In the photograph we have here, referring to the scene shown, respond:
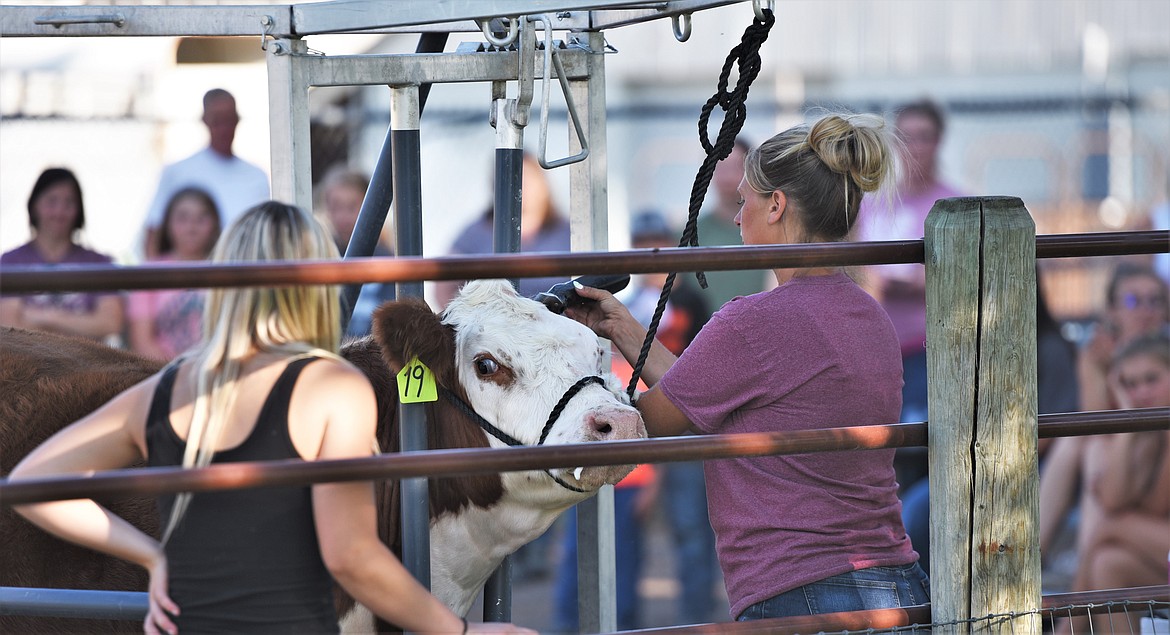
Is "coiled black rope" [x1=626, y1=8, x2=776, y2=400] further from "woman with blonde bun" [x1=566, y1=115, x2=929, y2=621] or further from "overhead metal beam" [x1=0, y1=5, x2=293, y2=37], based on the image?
"overhead metal beam" [x1=0, y1=5, x2=293, y2=37]

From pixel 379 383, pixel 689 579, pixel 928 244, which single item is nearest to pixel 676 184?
pixel 689 579

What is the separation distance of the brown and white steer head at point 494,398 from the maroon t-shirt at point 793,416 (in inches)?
11.5

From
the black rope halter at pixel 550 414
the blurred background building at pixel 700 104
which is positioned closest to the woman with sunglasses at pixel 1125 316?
the blurred background building at pixel 700 104

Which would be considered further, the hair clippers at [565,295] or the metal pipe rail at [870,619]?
the hair clippers at [565,295]

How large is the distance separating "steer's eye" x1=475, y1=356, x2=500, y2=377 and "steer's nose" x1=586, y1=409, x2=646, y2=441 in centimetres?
33

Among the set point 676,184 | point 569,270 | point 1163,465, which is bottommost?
point 1163,465

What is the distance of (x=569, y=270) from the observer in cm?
208

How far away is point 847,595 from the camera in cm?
246

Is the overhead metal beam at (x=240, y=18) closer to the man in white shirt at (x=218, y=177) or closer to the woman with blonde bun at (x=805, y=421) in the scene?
the woman with blonde bun at (x=805, y=421)

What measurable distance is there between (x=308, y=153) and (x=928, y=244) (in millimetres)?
1386

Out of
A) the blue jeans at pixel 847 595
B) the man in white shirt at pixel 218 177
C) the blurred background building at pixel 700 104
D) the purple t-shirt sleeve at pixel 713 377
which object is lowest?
the blue jeans at pixel 847 595

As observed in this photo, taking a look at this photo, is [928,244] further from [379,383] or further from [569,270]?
[379,383]

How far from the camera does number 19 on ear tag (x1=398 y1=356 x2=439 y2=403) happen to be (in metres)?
2.73

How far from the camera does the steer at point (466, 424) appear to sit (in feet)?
9.23
